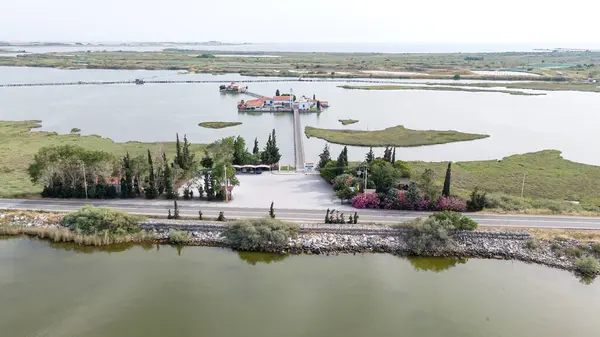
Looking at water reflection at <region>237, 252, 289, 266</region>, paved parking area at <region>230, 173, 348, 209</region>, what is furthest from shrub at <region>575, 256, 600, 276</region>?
water reflection at <region>237, 252, 289, 266</region>

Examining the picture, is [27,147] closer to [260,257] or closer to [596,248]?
[260,257]

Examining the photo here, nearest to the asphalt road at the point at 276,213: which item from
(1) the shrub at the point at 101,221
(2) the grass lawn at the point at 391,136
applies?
(1) the shrub at the point at 101,221

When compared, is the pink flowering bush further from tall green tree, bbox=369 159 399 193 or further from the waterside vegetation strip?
the waterside vegetation strip

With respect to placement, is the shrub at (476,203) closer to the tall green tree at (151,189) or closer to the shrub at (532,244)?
the shrub at (532,244)

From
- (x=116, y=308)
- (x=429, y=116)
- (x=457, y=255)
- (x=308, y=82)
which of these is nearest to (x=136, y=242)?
(x=116, y=308)

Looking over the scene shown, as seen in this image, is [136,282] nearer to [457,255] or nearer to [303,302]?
[303,302]

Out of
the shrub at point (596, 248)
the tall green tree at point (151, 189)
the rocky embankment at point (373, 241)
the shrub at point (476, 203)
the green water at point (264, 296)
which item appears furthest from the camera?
the tall green tree at point (151, 189)

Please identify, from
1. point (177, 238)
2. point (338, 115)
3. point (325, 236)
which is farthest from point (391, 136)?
point (177, 238)
